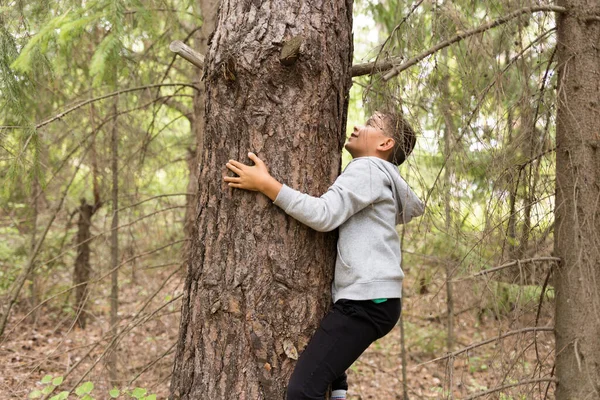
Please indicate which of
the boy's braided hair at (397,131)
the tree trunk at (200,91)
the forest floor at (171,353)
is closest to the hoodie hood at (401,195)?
the boy's braided hair at (397,131)

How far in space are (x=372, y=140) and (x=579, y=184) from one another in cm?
116

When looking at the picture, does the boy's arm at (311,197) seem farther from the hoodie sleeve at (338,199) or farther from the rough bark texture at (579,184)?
the rough bark texture at (579,184)

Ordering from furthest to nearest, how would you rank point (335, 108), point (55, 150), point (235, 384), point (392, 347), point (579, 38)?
1. point (392, 347)
2. point (55, 150)
3. point (579, 38)
4. point (335, 108)
5. point (235, 384)

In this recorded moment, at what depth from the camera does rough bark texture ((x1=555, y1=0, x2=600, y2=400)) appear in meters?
2.95

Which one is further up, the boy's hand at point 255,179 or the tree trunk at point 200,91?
the tree trunk at point 200,91

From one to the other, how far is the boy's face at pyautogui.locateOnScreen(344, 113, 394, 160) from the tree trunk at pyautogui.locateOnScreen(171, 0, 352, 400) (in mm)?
381

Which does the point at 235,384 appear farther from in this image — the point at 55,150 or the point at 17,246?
the point at 17,246

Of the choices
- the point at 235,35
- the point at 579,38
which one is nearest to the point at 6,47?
the point at 235,35

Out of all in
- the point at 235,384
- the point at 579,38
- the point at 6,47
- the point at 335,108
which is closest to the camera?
the point at 235,384

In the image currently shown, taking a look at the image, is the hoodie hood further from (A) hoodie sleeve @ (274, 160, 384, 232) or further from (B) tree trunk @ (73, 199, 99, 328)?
(B) tree trunk @ (73, 199, 99, 328)

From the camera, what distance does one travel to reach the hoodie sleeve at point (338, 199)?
7.64ft

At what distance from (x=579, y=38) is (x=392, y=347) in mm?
5742

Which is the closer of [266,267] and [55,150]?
[266,267]

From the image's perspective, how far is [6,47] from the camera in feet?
11.9
